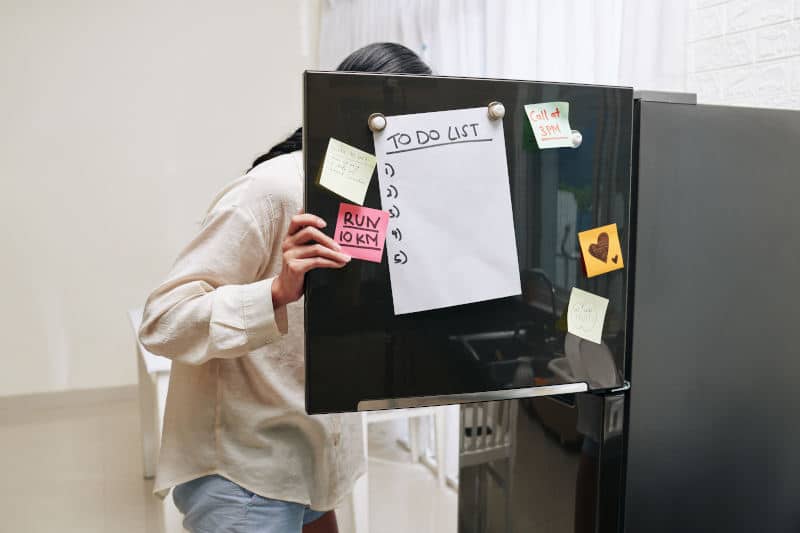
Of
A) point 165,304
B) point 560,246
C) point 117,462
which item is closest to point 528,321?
point 560,246

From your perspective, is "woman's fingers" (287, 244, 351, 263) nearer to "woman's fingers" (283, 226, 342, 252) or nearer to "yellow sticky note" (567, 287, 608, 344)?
"woman's fingers" (283, 226, 342, 252)

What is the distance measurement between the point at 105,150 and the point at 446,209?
155 inches

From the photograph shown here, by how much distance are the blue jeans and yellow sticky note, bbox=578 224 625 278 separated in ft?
2.24

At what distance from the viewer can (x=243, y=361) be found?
1.25 meters

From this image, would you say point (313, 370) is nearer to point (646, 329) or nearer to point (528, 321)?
point (528, 321)

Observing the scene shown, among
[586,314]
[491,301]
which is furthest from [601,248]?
[491,301]

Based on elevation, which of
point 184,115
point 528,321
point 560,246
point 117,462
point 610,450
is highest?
point 184,115

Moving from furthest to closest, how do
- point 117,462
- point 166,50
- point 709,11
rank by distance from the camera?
point 166,50, point 117,462, point 709,11

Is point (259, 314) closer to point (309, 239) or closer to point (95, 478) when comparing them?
point (309, 239)

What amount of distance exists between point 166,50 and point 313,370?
13.2ft

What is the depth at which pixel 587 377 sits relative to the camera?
3.92 feet

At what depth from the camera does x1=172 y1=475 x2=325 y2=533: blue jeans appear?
124 centimetres

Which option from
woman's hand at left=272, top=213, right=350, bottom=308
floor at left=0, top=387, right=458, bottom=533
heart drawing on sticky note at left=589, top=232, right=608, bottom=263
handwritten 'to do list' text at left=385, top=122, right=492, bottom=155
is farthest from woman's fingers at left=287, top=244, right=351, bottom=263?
floor at left=0, top=387, right=458, bottom=533

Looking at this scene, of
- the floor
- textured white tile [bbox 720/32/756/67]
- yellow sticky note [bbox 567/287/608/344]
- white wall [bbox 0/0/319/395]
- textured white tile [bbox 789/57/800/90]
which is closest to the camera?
yellow sticky note [bbox 567/287/608/344]
